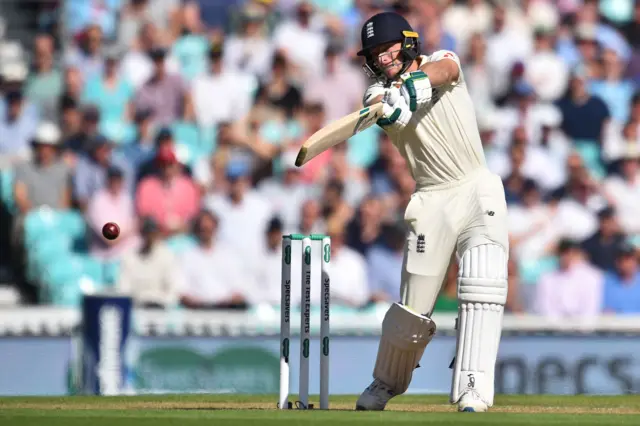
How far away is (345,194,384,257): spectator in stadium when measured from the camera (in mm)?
12438

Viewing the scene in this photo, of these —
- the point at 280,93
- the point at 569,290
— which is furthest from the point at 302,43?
the point at 569,290

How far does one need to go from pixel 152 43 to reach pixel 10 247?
3185 millimetres

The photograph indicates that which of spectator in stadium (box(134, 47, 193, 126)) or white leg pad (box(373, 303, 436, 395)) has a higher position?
spectator in stadium (box(134, 47, 193, 126))

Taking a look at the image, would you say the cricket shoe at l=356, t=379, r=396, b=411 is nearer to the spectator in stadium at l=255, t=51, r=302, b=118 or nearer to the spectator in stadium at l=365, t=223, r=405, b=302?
the spectator in stadium at l=365, t=223, r=405, b=302

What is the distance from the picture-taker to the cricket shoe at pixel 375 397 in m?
7.24

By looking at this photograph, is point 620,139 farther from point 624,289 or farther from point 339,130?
Result: point 339,130

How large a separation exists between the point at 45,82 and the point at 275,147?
2.60 metres

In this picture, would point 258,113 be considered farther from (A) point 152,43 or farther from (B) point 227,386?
(B) point 227,386

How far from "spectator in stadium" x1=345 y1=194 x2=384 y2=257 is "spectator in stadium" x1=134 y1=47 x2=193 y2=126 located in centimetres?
239

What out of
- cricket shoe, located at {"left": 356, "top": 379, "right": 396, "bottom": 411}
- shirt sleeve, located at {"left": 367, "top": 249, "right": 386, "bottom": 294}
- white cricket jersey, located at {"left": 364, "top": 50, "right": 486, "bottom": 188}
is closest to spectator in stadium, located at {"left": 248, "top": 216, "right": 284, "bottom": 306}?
shirt sleeve, located at {"left": 367, "top": 249, "right": 386, "bottom": 294}

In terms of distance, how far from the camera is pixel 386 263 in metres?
12.3

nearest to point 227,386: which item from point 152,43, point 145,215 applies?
point 145,215

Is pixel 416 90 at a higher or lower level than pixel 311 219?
higher

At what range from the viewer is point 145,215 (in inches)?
489
